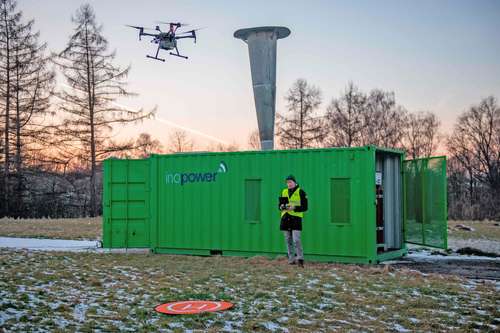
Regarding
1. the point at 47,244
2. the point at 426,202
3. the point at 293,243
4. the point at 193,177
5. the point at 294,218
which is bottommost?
the point at 47,244

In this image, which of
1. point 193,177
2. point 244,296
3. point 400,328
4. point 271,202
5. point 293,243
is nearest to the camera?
point 400,328

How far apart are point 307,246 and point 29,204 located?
87.4 ft

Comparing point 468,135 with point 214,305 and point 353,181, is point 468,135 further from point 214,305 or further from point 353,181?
point 214,305

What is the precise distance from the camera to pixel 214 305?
22.9ft

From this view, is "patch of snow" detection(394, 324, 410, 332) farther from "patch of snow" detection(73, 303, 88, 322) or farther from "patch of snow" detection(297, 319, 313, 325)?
"patch of snow" detection(73, 303, 88, 322)

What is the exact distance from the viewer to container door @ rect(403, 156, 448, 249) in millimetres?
11875

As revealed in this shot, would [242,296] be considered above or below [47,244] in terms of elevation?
below

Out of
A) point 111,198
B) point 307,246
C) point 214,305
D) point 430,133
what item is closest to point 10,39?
point 111,198

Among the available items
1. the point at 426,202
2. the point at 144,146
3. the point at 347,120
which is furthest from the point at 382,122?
the point at 426,202

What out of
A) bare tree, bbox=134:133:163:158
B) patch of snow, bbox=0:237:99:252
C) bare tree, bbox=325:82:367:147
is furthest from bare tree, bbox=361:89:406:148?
patch of snow, bbox=0:237:99:252

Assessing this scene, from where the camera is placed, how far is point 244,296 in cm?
758

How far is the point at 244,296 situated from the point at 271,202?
4.68m

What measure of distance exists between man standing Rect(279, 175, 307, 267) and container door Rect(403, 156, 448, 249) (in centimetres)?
333

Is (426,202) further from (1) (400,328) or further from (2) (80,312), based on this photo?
(2) (80,312)
